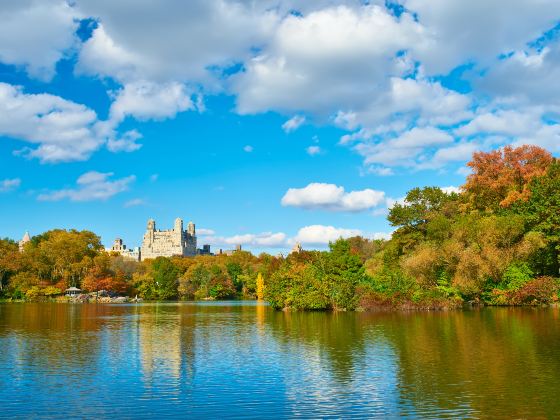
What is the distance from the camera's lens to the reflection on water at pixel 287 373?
13305 mm

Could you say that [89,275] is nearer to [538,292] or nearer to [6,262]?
[6,262]

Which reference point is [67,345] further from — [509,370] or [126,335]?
[509,370]

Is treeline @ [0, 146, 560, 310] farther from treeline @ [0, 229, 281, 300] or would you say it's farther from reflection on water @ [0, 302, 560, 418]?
treeline @ [0, 229, 281, 300]

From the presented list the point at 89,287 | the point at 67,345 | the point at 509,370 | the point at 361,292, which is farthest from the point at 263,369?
the point at 89,287

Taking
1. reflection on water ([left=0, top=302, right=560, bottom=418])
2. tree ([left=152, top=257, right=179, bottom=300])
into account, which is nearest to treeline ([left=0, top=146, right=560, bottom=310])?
reflection on water ([left=0, top=302, right=560, bottom=418])

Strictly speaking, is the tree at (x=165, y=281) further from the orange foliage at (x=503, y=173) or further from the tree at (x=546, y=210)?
the tree at (x=546, y=210)

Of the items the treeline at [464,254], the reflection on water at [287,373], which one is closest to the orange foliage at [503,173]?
the treeline at [464,254]

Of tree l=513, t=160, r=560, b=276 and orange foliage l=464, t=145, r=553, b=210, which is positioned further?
orange foliage l=464, t=145, r=553, b=210

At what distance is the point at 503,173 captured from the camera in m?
55.9

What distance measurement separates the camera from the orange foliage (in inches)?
2149

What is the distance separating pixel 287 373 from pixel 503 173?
45.8 metres

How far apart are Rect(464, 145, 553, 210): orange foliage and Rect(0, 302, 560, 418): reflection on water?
27.5m

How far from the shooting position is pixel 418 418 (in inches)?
481

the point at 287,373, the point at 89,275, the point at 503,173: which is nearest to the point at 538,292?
the point at 503,173
